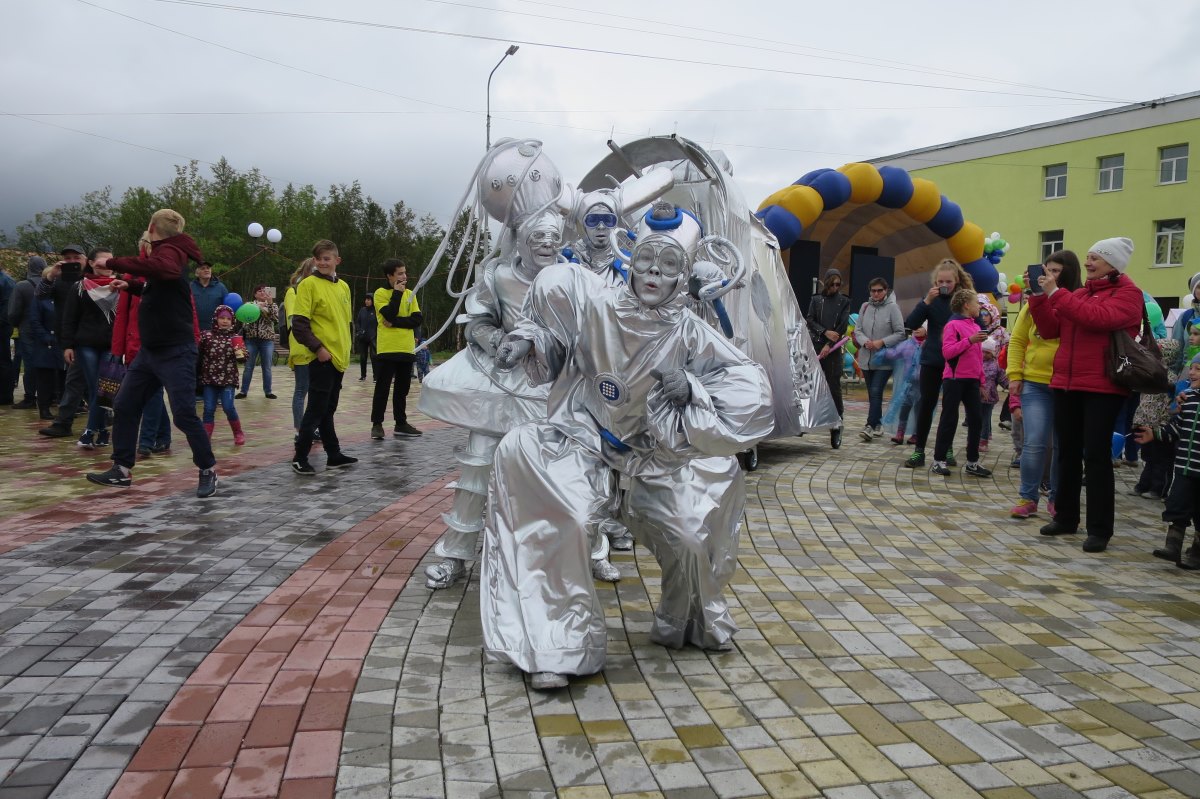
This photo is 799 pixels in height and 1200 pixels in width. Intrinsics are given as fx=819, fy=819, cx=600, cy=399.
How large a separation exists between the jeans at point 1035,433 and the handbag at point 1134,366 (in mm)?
838

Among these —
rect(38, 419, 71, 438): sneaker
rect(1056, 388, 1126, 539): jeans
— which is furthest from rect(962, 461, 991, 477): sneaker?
rect(38, 419, 71, 438): sneaker

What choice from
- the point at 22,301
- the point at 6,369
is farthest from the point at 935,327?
the point at 6,369

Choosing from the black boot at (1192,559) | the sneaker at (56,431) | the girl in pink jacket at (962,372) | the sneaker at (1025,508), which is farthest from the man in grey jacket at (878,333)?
the sneaker at (56,431)

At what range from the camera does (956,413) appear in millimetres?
7430

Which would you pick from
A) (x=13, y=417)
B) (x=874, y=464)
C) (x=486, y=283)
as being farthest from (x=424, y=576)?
(x=13, y=417)

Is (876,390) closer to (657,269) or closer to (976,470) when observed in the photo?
(976,470)

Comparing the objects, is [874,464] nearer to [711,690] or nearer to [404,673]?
[711,690]

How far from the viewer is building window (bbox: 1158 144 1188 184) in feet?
86.7

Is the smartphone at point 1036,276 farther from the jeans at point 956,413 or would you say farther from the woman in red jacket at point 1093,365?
the jeans at point 956,413

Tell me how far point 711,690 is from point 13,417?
31.5ft

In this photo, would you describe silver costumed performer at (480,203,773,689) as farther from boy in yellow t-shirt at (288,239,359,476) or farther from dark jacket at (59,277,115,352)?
dark jacket at (59,277,115,352)

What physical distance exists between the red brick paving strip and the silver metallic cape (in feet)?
2.07

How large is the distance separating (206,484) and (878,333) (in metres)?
6.92

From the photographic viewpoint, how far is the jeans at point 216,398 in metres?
7.57
